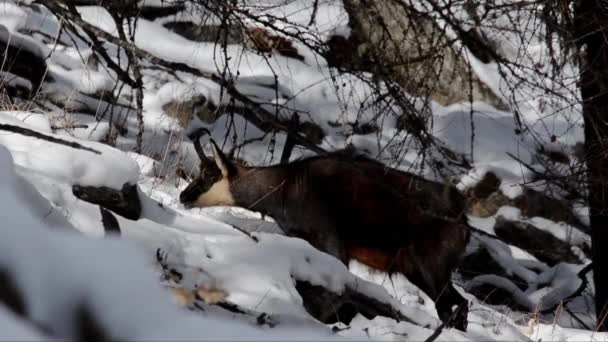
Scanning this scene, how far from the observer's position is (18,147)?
596 centimetres

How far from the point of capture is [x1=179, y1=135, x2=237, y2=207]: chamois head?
9.05 m

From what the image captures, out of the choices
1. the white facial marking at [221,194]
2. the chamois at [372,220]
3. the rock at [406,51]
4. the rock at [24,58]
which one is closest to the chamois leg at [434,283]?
the chamois at [372,220]

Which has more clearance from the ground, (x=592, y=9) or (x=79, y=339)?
(x=592, y=9)

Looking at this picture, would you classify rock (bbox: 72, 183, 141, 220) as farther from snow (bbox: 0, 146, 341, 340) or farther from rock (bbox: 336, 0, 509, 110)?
snow (bbox: 0, 146, 341, 340)

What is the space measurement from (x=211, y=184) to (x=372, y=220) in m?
1.65

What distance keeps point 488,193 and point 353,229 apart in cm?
512

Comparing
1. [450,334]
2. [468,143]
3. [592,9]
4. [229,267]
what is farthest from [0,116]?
[468,143]

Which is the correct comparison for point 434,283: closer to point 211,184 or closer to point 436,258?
point 436,258

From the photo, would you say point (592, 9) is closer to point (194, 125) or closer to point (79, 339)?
point (79, 339)

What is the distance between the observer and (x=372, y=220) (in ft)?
27.7

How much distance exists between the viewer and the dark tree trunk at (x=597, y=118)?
6.50 meters

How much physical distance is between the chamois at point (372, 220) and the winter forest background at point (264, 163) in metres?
0.21

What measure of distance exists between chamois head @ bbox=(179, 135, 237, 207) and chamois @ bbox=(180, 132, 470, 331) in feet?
1.54

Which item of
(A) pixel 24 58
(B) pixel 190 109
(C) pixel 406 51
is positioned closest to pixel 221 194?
(C) pixel 406 51
